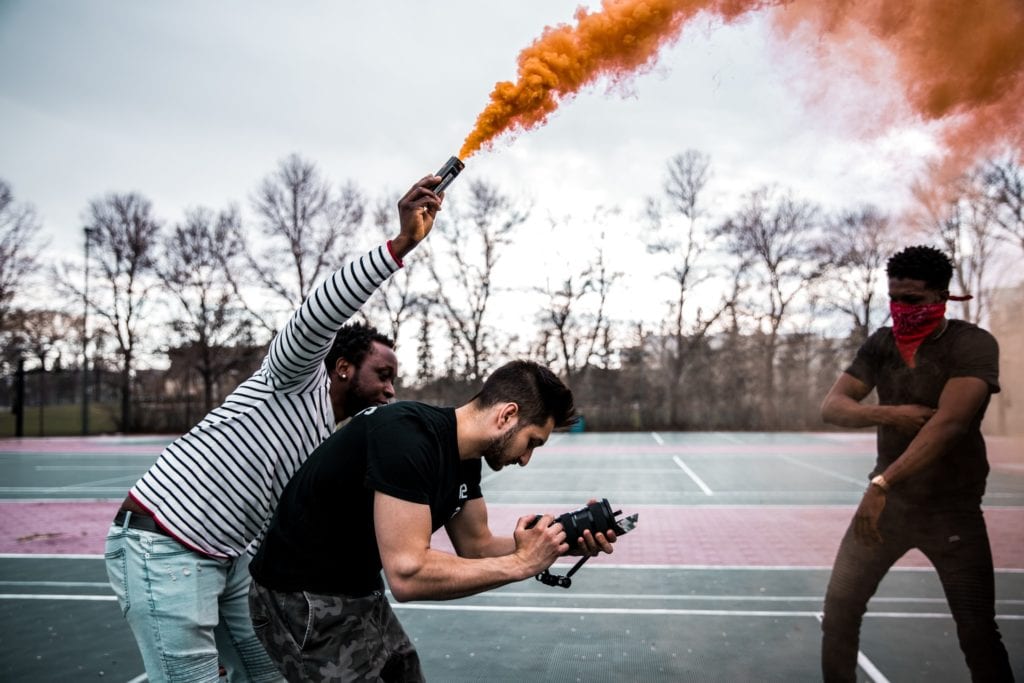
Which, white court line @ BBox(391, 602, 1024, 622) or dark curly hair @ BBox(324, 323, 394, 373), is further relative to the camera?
white court line @ BBox(391, 602, 1024, 622)

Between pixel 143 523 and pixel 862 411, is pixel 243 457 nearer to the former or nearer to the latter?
pixel 143 523

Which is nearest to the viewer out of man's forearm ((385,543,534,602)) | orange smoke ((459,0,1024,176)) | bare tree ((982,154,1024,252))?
man's forearm ((385,543,534,602))

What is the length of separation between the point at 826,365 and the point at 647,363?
1599cm

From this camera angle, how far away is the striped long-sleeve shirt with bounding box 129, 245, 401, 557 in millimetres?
2623

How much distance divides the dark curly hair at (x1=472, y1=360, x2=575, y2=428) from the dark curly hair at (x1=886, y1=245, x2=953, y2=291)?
6.39ft

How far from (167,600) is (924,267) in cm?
341

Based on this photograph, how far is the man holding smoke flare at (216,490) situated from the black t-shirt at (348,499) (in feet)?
1.05

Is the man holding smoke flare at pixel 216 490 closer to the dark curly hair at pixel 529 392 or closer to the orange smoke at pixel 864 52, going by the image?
the dark curly hair at pixel 529 392

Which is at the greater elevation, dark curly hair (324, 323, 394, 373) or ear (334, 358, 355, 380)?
dark curly hair (324, 323, 394, 373)

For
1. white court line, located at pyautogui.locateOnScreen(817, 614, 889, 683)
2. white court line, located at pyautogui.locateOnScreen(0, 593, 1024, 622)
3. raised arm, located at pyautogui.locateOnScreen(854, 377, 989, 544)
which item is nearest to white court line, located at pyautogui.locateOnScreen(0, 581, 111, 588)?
white court line, located at pyautogui.locateOnScreen(0, 593, 1024, 622)

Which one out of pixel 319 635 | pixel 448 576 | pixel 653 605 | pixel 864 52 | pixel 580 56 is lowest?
pixel 653 605

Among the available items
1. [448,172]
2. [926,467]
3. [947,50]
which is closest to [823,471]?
[926,467]

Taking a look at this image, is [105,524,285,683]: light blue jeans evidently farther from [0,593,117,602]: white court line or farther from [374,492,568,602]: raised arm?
[0,593,117,602]: white court line

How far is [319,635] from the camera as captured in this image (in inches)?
91.7
